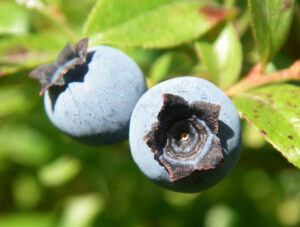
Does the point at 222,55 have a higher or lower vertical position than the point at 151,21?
lower

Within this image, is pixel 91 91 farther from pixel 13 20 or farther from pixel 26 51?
pixel 13 20

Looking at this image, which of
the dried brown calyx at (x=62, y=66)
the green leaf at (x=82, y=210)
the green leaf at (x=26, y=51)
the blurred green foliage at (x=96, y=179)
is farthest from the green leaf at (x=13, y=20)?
the green leaf at (x=82, y=210)

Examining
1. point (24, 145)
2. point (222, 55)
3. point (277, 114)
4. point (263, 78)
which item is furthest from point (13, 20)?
point (277, 114)

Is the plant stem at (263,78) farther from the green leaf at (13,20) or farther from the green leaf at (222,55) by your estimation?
the green leaf at (13,20)

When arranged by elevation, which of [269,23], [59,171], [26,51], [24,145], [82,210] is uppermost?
[26,51]

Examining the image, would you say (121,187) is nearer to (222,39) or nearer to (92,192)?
(92,192)

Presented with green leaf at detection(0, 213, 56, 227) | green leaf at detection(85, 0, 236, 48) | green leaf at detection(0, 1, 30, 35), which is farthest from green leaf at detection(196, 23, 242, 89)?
green leaf at detection(0, 213, 56, 227)

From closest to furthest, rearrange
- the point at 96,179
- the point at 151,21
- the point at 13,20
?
the point at 151,21, the point at 13,20, the point at 96,179

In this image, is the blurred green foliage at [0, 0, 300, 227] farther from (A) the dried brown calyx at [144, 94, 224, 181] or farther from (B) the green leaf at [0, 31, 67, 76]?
(A) the dried brown calyx at [144, 94, 224, 181]
